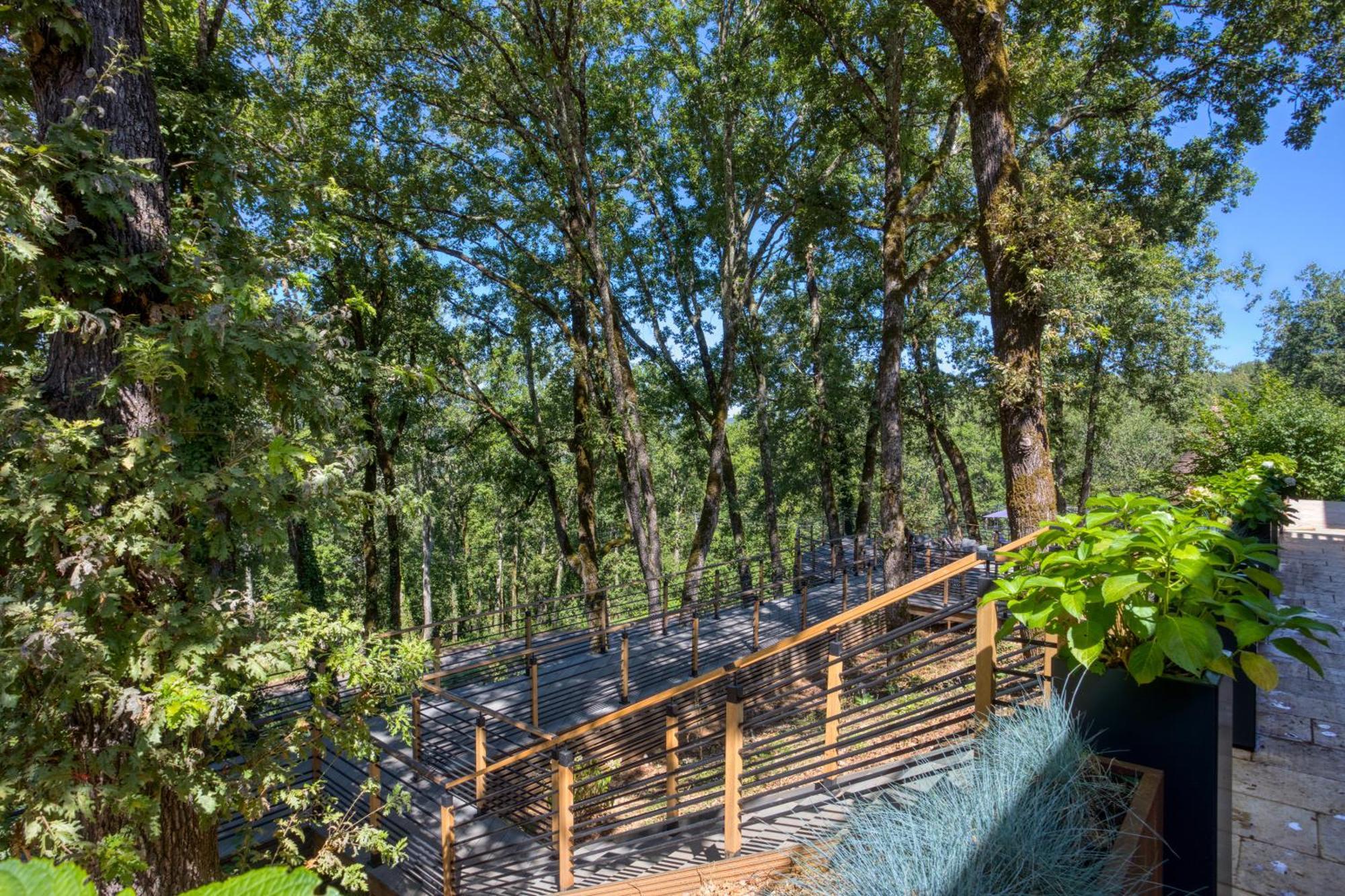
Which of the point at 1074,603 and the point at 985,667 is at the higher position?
the point at 1074,603

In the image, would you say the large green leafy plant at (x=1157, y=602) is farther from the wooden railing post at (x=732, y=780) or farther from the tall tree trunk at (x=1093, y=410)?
the tall tree trunk at (x=1093, y=410)

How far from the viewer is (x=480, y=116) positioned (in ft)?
40.5

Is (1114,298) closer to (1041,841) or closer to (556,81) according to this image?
(556,81)

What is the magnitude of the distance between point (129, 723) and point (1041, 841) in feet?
12.3

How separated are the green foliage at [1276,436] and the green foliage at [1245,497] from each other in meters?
2.22

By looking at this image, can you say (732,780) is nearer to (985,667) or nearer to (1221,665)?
(985,667)

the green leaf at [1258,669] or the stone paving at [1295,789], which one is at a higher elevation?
the green leaf at [1258,669]

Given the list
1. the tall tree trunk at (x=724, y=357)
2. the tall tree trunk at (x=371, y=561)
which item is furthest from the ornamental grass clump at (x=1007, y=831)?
the tall tree trunk at (x=371, y=561)

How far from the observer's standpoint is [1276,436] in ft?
28.6

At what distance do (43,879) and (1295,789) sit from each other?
4197mm

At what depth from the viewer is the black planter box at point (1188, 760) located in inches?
68.0

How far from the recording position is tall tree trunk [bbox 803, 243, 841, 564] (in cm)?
1762

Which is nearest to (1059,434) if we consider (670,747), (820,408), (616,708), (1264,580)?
→ (820,408)

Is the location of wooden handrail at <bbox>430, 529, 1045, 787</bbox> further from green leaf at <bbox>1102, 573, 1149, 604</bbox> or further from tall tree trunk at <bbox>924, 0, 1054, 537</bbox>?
tall tree trunk at <bbox>924, 0, 1054, 537</bbox>
